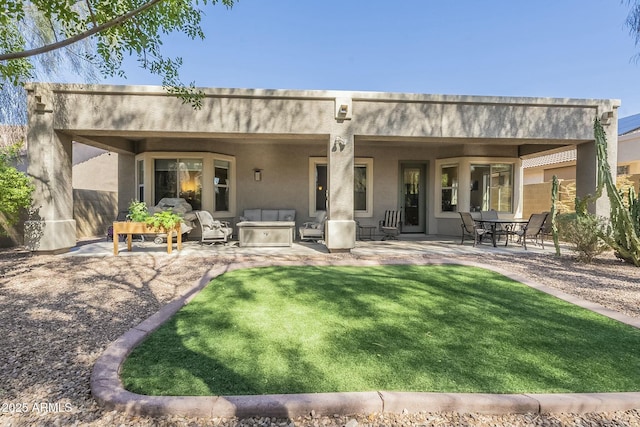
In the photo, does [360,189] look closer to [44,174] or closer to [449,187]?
[449,187]

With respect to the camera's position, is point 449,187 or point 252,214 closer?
point 252,214

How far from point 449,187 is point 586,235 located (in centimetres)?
496

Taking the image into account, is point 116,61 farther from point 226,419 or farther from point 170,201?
point 226,419

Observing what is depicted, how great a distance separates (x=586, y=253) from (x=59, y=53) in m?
15.0

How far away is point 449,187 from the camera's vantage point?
36.8ft

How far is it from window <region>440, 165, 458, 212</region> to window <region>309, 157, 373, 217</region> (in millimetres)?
2700

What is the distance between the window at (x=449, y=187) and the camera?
11.1 metres

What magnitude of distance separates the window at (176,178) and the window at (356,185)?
12.4ft

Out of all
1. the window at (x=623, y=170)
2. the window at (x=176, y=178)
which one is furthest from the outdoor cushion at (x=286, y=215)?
the window at (x=623, y=170)

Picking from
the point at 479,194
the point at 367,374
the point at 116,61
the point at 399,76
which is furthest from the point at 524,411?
the point at 399,76

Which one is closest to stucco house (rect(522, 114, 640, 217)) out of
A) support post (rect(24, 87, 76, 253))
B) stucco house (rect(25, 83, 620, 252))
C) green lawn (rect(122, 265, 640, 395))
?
stucco house (rect(25, 83, 620, 252))

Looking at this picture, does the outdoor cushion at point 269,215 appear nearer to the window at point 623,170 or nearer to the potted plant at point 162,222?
the potted plant at point 162,222

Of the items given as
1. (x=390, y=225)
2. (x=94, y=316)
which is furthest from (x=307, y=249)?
(x=94, y=316)

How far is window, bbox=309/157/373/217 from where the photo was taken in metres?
11.0
